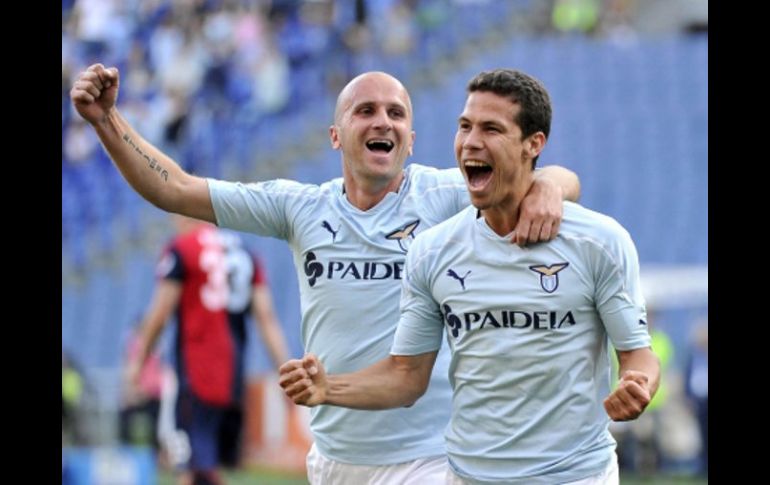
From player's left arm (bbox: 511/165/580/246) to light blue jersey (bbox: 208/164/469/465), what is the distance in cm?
83

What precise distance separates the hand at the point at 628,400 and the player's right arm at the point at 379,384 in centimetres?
96

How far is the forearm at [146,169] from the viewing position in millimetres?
5332

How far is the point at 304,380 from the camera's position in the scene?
4.63m

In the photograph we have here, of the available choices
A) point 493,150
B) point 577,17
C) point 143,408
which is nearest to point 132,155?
point 493,150

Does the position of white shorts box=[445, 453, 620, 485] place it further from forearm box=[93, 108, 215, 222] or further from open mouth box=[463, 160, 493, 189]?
forearm box=[93, 108, 215, 222]

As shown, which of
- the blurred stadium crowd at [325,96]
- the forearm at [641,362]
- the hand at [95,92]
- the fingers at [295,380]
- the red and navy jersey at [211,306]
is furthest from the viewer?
the blurred stadium crowd at [325,96]

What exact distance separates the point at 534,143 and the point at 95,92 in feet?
5.27

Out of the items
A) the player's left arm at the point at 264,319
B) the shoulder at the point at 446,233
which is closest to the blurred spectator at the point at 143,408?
the player's left arm at the point at 264,319

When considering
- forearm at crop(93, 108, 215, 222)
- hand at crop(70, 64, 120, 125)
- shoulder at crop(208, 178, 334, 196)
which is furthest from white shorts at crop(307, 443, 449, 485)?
hand at crop(70, 64, 120, 125)

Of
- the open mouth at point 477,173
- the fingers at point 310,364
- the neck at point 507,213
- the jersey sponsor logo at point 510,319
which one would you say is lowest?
the fingers at point 310,364

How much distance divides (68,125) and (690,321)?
Result: 8.34 m

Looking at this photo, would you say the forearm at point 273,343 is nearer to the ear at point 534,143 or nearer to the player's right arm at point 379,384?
the player's right arm at point 379,384

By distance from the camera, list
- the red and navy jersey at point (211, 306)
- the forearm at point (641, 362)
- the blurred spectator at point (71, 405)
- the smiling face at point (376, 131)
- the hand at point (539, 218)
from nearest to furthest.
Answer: the forearm at point (641, 362) < the hand at point (539, 218) < the smiling face at point (376, 131) < the red and navy jersey at point (211, 306) < the blurred spectator at point (71, 405)

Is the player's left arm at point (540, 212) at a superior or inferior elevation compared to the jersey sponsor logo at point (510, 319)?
superior
